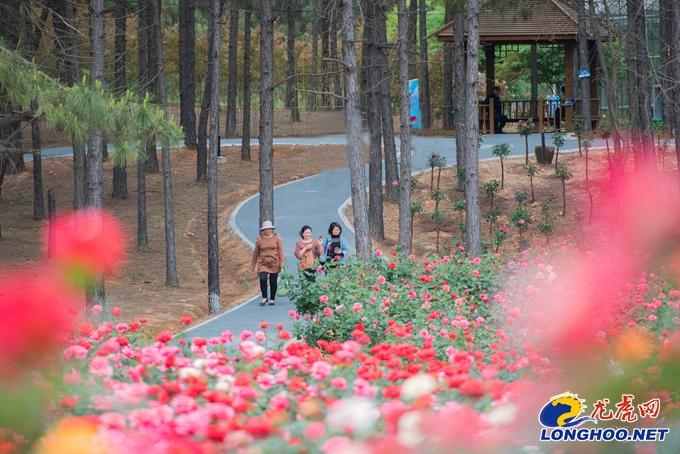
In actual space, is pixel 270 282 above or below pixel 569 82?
below

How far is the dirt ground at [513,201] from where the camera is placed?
95.9 ft

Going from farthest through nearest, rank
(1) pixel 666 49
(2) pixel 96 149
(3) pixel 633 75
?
(1) pixel 666 49
(3) pixel 633 75
(2) pixel 96 149

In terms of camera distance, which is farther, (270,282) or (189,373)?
(270,282)

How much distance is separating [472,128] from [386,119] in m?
10.7

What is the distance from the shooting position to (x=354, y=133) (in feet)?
58.2

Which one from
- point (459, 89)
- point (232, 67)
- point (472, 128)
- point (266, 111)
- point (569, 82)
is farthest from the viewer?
point (232, 67)

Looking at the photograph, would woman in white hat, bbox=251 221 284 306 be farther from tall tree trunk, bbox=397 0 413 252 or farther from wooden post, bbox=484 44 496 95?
wooden post, bbox=484 44 496 95

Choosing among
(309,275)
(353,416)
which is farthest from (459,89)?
(353,416)

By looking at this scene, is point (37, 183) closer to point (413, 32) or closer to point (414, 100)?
point (414, 100)

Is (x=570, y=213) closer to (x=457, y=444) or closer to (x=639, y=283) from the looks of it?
(x=639, y=283)

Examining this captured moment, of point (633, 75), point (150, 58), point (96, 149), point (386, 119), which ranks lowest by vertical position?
point (96, 149)

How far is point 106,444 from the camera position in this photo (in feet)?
16.3

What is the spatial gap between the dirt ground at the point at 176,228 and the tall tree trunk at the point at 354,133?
3.40 m

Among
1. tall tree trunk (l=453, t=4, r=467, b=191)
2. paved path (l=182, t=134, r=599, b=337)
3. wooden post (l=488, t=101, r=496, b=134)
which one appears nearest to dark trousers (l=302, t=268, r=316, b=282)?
paved path (l=182, t=134, r=599, b=337)
